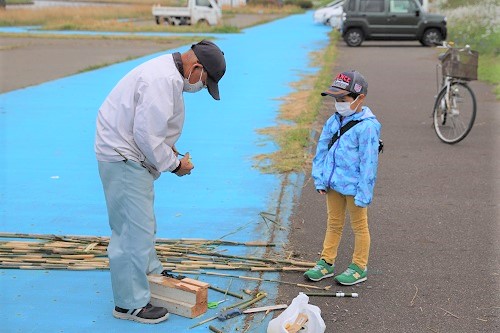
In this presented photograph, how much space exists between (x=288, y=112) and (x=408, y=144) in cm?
288

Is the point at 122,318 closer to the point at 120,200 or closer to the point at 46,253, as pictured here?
the point at 120,200

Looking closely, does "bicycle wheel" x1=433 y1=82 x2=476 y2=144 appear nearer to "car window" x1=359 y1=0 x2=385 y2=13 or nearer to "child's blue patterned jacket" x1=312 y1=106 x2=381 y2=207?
"child's blue patterned jacket" x1=312 y1=106 x2=381 y2=207

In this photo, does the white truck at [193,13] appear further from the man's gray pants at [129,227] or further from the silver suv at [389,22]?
the man's gray pants at [129,227]

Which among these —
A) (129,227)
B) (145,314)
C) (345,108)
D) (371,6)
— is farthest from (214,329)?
(371,6)

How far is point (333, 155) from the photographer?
5.47 m

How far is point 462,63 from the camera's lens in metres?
10.2

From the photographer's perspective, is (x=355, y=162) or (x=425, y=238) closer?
(x=355, y=162)

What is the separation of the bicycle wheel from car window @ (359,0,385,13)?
62.4 feet

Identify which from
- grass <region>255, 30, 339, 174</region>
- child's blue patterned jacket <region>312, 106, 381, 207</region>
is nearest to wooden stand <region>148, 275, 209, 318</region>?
child's blue patterned jacket <region>312, 106, 381, 207</region>

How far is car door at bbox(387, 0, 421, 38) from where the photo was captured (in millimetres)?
29205

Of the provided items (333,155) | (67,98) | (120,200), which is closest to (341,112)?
(333,155)

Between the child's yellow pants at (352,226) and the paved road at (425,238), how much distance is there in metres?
0.19

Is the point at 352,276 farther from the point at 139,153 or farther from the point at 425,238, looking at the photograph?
the point at 139,153

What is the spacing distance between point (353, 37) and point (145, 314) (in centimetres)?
2558
